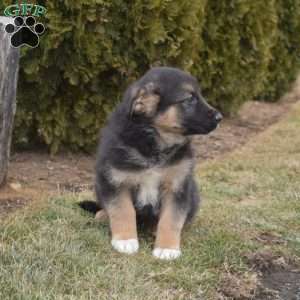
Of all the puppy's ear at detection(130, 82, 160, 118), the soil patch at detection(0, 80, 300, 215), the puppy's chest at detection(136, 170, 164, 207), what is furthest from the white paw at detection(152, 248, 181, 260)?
the soil patch at detection(0, 80, 300, 215)

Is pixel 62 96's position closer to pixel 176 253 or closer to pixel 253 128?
pixel 176 253

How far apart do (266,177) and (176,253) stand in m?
2.73

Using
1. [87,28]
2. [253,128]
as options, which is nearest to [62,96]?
[87,28]

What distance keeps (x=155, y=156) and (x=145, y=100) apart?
0.38 m

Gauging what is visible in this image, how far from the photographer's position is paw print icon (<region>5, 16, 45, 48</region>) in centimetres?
558

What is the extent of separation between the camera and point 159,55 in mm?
7387

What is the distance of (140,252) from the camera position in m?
4.27

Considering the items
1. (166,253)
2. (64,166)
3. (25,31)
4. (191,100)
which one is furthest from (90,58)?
(166,253)

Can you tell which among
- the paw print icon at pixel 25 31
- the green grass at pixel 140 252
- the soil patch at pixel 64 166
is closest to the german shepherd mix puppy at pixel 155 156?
the green grass at pixel 140 252

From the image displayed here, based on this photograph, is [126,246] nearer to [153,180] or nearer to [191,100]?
[153,180]

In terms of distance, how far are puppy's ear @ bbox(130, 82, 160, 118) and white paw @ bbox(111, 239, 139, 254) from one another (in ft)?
2.76

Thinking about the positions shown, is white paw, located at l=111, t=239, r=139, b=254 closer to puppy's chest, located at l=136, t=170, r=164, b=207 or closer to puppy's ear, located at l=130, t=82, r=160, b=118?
puppy's chest, located at l=136, t=170, r=164, b=207

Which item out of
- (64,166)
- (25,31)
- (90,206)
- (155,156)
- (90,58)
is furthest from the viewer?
(64,166)

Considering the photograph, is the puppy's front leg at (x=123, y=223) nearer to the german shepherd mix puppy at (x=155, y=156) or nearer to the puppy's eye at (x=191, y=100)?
the german shepherd mix puppy at (x=155, y=156)
